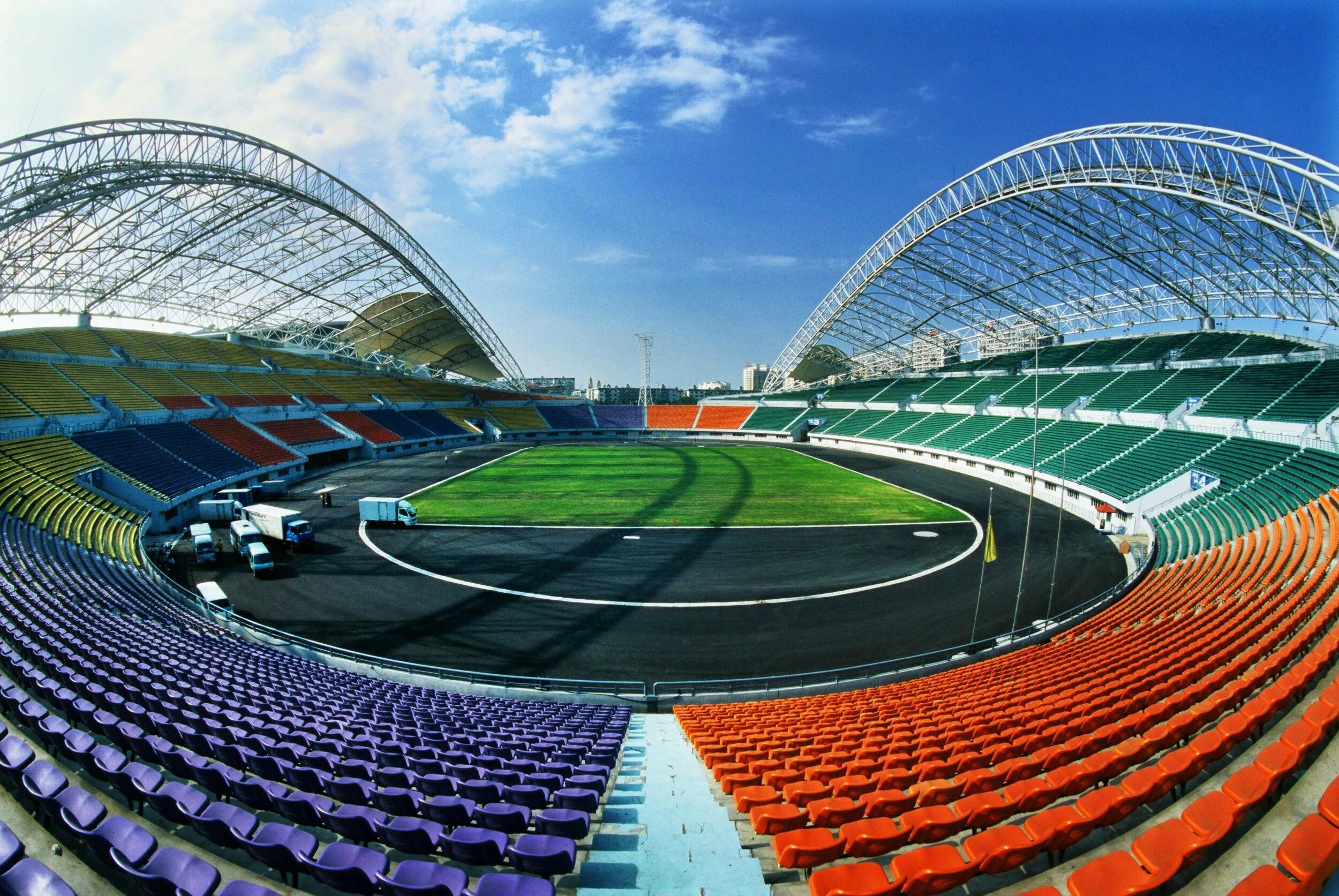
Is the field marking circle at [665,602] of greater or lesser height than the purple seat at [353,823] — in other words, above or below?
below

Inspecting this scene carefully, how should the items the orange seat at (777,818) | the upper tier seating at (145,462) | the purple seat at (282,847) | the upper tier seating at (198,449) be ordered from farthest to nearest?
the upper tier seating at (198,449) → the upper tier seating at (145,462) → the orange seat at (777,818) → the purple seat at (282,847)

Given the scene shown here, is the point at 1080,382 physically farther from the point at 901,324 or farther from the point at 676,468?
the point at 676,468

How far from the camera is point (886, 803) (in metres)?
5.78

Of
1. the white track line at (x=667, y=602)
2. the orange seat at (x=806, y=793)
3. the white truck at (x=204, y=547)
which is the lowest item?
the white track line at (x=667, y=602)

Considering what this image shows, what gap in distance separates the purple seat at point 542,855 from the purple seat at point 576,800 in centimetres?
97

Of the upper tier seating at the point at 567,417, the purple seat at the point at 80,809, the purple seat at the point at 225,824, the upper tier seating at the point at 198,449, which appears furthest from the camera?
the upper tier seating at the point at 567,417

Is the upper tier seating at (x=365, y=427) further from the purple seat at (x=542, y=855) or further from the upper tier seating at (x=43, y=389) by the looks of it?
the purple seat at (x=542, y=855)

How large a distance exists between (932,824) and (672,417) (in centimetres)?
9286

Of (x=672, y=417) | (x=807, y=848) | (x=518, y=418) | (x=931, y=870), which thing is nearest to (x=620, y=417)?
(x=672, y=417)

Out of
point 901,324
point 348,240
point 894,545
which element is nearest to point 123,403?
point 348,240

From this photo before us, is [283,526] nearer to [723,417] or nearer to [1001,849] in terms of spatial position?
[1001,849]

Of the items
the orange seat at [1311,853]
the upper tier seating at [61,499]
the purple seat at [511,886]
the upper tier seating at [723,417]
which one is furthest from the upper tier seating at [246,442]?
the upper tier seating at [723,417]

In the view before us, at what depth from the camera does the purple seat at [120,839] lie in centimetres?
401

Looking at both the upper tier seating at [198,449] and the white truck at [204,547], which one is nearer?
the white truck at [204,547]
